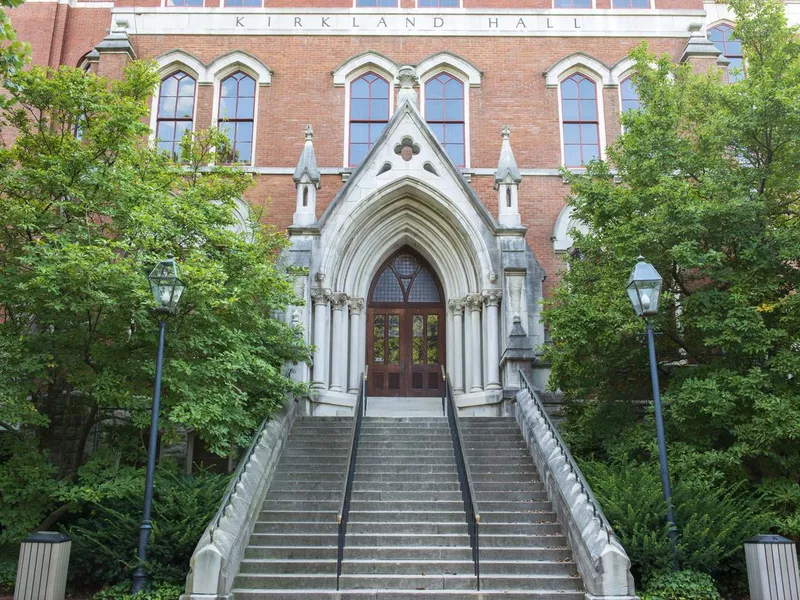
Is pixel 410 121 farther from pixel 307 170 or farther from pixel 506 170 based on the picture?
pixel 307 170

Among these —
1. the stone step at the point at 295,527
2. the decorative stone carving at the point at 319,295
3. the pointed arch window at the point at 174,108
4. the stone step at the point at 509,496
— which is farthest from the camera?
the pointed arch window at the point at 174,108

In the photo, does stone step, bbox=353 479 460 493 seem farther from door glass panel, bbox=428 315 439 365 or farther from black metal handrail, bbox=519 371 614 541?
door glass panel, bbox=428 315 439 365

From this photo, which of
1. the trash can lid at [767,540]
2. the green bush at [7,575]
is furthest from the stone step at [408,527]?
the green bush at [7,575]

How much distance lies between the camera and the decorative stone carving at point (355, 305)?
16672 millimetres

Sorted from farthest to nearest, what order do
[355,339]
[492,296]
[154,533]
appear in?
1. [355,339]
2. [492,296]
3. [154,533]

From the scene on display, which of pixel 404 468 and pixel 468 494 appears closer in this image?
pixel 468 494

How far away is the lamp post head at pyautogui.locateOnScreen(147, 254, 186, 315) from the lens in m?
9.20

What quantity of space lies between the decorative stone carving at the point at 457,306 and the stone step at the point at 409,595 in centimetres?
866

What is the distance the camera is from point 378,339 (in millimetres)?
17578

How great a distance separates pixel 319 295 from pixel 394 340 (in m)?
2.74

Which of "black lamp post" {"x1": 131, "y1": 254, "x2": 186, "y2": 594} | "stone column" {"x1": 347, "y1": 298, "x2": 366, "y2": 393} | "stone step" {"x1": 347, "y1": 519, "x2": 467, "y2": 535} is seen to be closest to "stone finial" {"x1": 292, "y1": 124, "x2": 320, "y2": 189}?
"stone column" {"x1": 347, "y1": 298, "x2": 366, "y2": 393}

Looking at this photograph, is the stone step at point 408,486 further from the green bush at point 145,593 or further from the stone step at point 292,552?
the green bush at point 145,593

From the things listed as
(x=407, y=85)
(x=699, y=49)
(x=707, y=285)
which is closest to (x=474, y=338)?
(x=707, y=285)

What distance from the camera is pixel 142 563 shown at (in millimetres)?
8469
